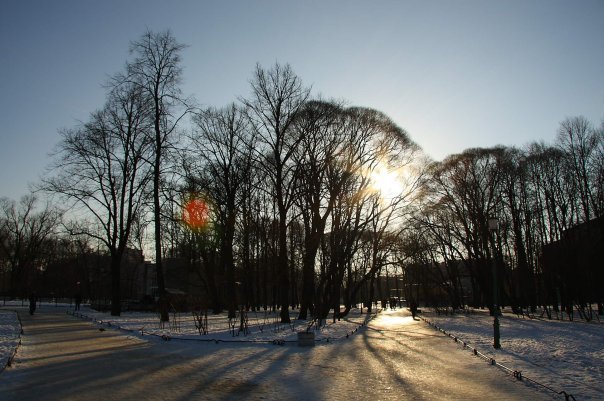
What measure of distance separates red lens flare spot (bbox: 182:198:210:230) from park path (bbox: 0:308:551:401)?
1640 cm

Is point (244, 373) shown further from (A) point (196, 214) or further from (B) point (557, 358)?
(A) point (196, 214)

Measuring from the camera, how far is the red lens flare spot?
31875mm

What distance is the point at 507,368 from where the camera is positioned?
11094 millimetres

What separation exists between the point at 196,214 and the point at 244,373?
24.6 metres

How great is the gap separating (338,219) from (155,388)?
75.9 feet

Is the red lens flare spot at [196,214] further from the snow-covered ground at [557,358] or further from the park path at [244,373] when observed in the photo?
the snow-covered ground at [557,358]

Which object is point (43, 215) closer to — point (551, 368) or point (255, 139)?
point (255, 139)

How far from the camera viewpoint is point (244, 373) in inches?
408

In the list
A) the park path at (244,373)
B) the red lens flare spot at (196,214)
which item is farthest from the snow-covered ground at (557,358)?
the red lens flare spot at (196,214)

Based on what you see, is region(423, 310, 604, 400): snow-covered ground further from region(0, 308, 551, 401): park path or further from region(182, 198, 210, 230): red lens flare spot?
region(182, 198, 210, 230): red lens flare spot

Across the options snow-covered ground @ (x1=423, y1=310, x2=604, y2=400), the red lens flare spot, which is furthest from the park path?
the red lens flare spot

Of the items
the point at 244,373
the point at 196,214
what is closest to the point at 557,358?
the point at 244,373

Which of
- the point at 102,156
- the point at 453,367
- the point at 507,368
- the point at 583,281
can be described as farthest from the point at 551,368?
the point at 583,281

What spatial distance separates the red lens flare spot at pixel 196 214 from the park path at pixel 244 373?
53.8 feet
